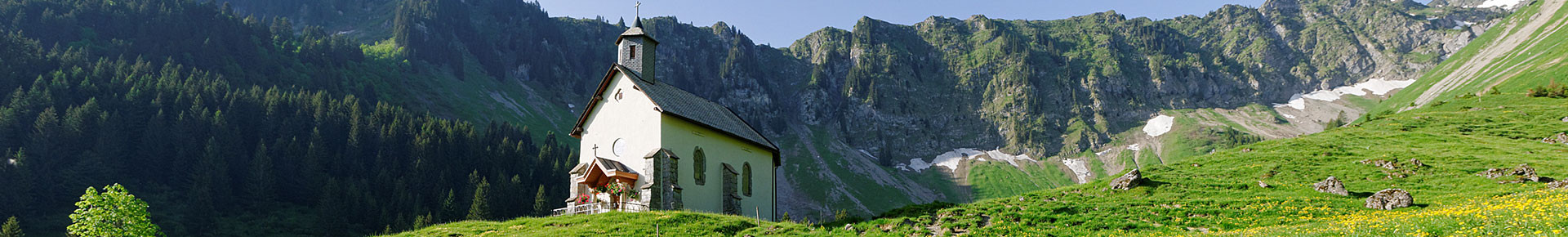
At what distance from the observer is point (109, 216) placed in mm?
41000

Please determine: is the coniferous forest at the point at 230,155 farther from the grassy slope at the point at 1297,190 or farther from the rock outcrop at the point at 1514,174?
the rock outcrop at the point at 1514,174

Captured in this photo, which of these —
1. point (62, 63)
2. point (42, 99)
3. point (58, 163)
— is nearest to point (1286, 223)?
point (58, 163)

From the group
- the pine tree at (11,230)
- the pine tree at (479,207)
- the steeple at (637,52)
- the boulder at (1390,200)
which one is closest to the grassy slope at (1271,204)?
the boulder at (1390,200)

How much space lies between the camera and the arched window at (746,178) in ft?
162

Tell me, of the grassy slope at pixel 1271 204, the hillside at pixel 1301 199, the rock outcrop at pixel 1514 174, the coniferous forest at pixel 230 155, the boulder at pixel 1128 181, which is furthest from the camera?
the coniferous forest at pixel 230 155

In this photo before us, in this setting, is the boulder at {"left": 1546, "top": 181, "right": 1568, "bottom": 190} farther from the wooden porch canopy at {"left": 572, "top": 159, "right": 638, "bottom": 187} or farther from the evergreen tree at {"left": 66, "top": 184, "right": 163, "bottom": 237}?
the evergreen tree at {"left": 66, "top": 184, "right": 163, "bottom": 237}

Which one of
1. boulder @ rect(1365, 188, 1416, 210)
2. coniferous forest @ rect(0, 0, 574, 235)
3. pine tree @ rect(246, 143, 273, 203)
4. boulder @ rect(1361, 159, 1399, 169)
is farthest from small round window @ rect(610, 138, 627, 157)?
pine tree @ rect(246, 143, 273, 203)

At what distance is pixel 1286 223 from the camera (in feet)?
89.4

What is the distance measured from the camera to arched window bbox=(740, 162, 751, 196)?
49.3 m

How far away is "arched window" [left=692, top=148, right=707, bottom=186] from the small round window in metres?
3.62

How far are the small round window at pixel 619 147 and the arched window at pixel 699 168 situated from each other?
3.62 metres

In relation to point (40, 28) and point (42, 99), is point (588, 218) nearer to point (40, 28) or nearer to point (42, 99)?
point (42, 99)

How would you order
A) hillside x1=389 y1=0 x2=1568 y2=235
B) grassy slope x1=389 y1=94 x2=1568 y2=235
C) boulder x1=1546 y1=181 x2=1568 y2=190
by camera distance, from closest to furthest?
hillside x1=389 y1=0 x2=1568 y2=235 → grassy slope x1=389 y1=94 x2=1568 y2=235 → boulder x1=1546 y1=181 x2=1568 y2=190

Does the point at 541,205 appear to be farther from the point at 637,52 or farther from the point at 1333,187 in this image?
the point at 1333,187
